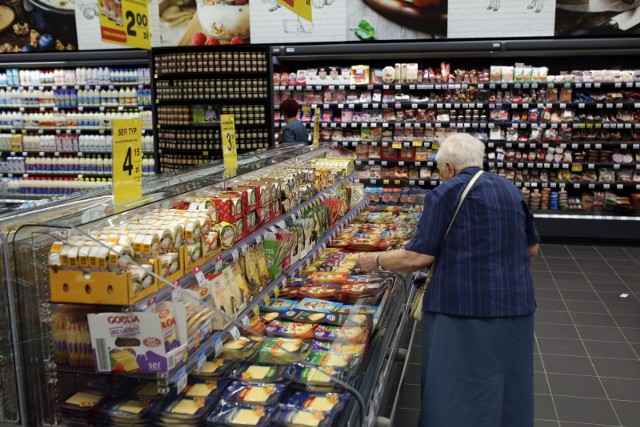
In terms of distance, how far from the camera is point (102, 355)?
2209mm

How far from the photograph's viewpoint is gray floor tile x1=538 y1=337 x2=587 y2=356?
5.02m

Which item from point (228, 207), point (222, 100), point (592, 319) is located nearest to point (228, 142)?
point (228, 207)

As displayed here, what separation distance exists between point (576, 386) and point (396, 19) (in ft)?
20.5

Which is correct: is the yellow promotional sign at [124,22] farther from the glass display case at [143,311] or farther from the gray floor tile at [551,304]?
the gray floor tile at [551,304]

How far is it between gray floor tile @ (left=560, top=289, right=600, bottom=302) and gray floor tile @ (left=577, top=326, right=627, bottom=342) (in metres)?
0.80

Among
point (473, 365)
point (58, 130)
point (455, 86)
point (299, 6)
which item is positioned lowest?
point (473, 365)

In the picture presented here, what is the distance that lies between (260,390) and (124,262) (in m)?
0.77

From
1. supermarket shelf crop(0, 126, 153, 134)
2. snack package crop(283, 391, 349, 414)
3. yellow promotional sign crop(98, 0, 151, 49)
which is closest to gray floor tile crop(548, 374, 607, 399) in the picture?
snack package crop(283, 391, 349, 414)

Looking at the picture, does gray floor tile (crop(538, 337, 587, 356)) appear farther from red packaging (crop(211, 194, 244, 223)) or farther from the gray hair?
red packaging (crop(211, 194, 244, 223))

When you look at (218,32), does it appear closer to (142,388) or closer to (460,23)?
(460,23)

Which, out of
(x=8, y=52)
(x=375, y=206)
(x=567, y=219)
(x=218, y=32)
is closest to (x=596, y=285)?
(x=567, y=219)

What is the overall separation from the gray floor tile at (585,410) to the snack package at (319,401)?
2231 millimetres

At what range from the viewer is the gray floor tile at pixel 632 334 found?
5263 mm

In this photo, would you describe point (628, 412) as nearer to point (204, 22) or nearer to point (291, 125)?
point (291, 125)
